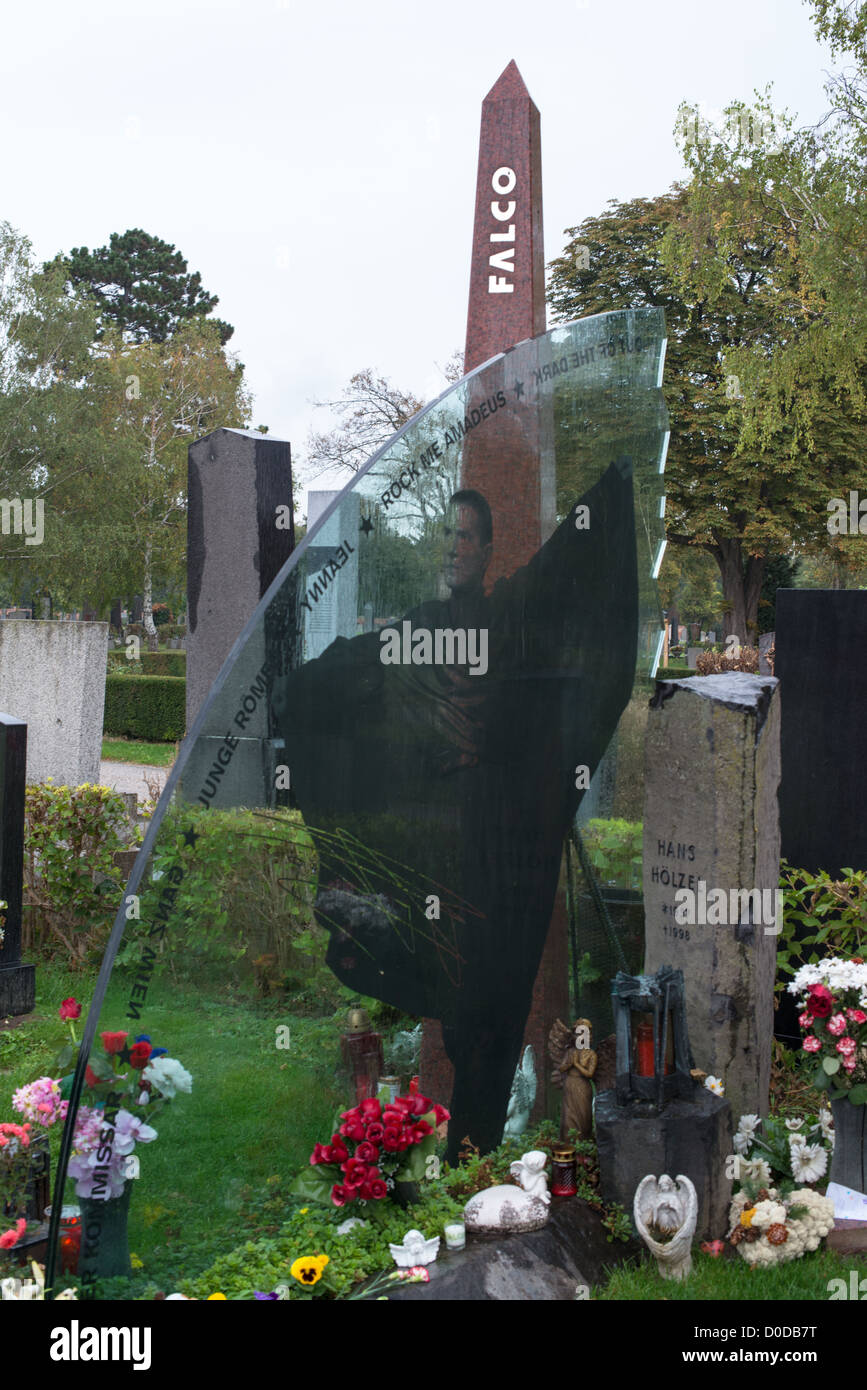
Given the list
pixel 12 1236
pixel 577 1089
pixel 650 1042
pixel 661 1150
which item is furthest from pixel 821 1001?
pixel 12 1236

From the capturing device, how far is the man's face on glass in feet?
13.8

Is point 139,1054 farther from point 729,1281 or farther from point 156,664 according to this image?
point 156,664

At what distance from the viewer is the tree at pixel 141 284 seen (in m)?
44.8

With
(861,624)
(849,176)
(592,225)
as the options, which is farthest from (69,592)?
(861,624)

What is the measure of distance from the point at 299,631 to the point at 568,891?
1.82 m

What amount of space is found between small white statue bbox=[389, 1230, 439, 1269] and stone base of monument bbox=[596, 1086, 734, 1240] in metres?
0.78

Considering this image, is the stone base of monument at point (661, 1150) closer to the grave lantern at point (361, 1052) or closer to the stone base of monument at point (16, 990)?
the grave lantern at point (361, 1052)

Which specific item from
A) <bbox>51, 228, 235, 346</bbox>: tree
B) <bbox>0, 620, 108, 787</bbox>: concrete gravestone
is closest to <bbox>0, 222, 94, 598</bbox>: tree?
<bbox>51, 228, 235, 346</bbox>: tree

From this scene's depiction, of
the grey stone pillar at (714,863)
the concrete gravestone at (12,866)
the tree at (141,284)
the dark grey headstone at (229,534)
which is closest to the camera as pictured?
the grey stone pillar at (714,863)

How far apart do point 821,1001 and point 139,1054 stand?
101 inches

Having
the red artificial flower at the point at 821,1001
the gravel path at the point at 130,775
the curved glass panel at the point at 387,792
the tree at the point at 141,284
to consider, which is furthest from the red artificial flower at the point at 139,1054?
the tree at the point at 141,284

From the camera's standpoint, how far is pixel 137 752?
64.4ft

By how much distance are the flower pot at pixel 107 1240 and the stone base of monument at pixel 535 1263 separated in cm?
80

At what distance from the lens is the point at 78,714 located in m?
8.81
